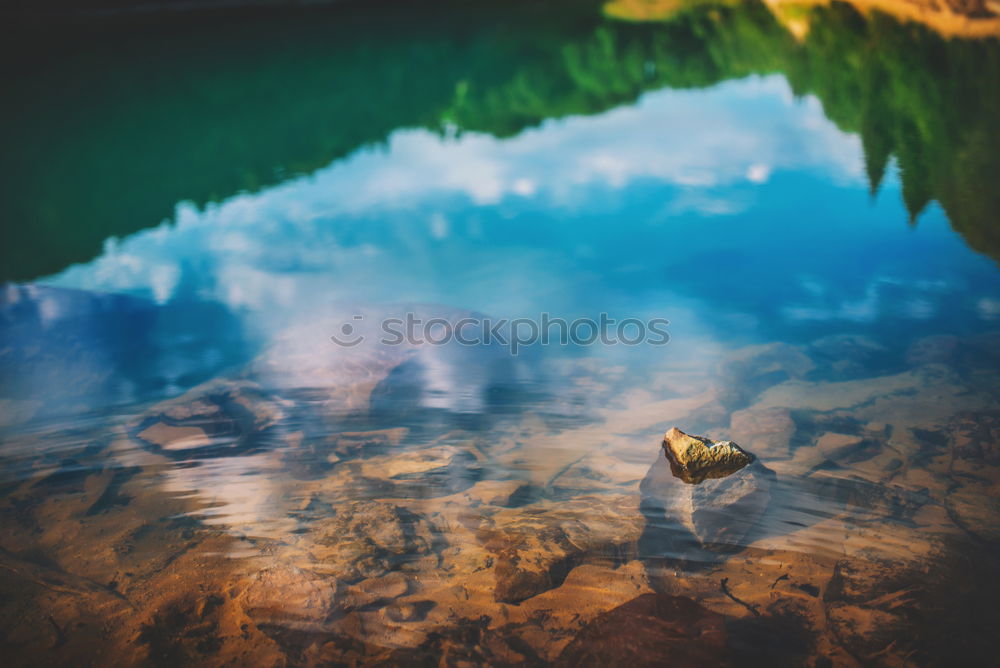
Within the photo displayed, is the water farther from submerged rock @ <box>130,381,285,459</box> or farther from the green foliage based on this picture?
the green foliage

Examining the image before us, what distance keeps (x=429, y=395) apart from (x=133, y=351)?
180 inches

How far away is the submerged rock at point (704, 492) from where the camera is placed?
4.75 metres

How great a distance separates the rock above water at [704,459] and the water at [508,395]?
0.10 m

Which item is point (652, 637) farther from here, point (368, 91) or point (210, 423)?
point (368, 91)

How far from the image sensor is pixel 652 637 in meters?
3.98

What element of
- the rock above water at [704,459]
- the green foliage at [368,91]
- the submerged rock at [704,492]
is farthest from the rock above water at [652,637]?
the green foliage at [368,91]

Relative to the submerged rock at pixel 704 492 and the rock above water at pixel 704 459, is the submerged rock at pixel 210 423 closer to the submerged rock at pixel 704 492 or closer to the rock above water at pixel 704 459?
the submerged rock at pixel 704 492

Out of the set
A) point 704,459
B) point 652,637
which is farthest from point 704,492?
point 652,637

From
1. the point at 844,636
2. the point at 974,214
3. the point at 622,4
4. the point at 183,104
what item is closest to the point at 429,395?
the point at 844,636

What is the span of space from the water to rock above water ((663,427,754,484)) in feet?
0.33

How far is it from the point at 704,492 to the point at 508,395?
2611 millimetres

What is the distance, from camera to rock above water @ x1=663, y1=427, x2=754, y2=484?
17.2 ft

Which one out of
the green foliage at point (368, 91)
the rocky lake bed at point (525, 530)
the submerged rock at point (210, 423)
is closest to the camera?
the rocky lake bed at point (525, 530)

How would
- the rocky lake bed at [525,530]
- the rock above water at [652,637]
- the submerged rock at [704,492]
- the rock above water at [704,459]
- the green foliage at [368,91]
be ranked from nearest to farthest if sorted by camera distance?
the rock above water at [652,637] → the rocky lake bed at [525,530] → the submerged rock at [704,492] → the rock above water at [704,459] → the green foliage at [368,91]
